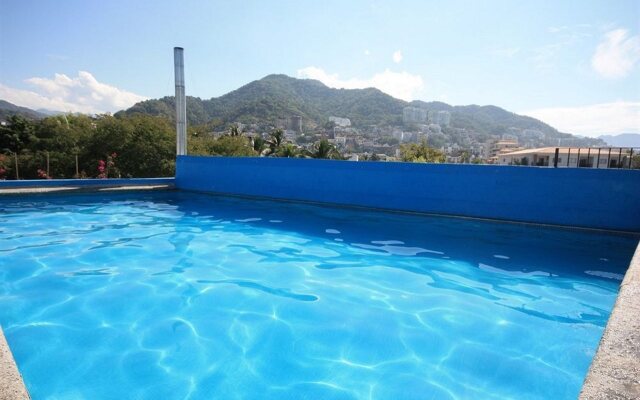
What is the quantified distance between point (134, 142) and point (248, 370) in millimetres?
17128

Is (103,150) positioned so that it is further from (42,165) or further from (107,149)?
(42,165)

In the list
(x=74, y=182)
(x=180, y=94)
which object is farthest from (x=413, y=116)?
(x=74, y=182)

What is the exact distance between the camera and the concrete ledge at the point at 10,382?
152 centimetres

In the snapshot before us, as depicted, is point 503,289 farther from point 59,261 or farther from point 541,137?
point 541,137

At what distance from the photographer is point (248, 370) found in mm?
2771

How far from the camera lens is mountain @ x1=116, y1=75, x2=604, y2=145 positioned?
202 ft

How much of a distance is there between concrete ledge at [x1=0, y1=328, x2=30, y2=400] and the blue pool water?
75 centimetres

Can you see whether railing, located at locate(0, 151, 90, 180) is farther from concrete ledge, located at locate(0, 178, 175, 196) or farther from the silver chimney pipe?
the silver chimney pipe

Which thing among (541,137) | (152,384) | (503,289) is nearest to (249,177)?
(503,289)

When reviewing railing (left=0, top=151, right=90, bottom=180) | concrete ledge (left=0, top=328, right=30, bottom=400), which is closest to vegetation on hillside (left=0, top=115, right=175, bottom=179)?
railing (left=0, top=151, right=90, bottom=180)

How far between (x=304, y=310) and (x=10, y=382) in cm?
241

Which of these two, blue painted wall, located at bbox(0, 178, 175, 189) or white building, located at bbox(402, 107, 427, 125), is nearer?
blue painted wall, located at bbox(0, 178, 175, 189)

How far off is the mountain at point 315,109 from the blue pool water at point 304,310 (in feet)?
166

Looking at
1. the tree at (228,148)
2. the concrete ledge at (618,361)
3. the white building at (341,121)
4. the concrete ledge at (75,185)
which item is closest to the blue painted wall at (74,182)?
the concrete ledge at (75,185)
